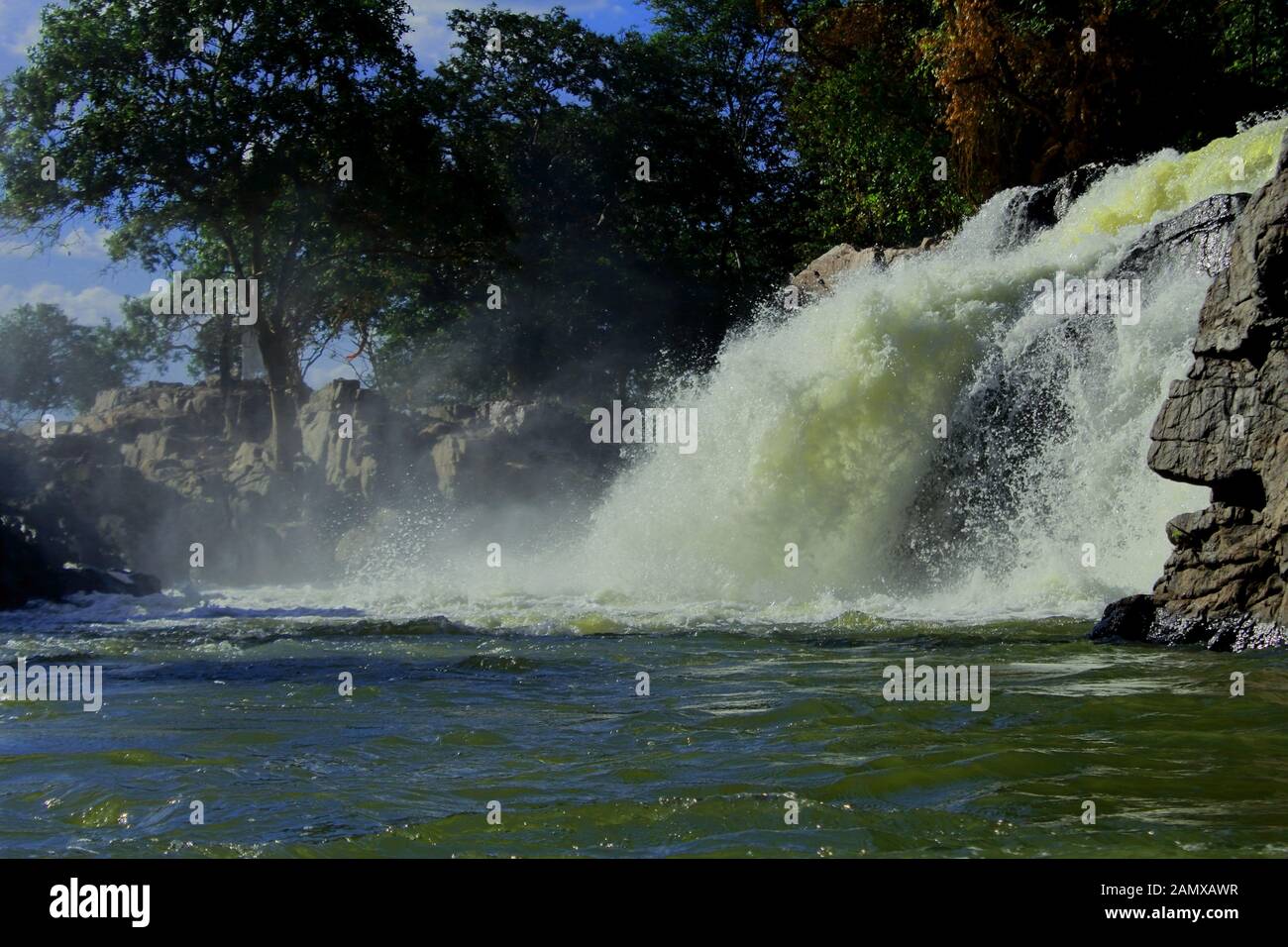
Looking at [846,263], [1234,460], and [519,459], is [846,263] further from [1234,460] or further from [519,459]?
[1234,460]

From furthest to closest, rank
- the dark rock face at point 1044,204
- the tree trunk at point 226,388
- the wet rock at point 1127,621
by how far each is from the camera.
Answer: the tree trunk at point 226,388, the dark rock face at point 1044,204, the wet rock at point 1127,621

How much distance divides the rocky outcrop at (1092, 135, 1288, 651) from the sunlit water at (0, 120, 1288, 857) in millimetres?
619

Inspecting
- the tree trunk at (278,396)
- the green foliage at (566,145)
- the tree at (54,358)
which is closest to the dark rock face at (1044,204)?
the green foliage at (566,145)

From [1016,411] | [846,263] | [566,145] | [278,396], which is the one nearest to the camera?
[1016,411]

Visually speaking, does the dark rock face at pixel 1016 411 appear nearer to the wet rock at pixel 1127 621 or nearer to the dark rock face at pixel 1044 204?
the dark rock face at pixel 1044 204

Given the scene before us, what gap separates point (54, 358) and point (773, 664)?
46.8 metres

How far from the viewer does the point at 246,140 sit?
82.4 ft

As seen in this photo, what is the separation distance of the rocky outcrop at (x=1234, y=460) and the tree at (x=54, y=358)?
44855mm

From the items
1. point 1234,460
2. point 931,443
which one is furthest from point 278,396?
point 1234,460

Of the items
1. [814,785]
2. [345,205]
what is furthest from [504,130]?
[814,785]

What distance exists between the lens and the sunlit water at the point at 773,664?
593cm

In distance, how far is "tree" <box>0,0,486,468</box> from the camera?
79.3ft

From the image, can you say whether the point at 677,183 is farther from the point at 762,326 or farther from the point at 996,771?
the point at 996,771


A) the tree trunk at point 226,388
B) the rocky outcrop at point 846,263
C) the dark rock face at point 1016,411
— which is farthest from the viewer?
the tree trunk at point 226,388
